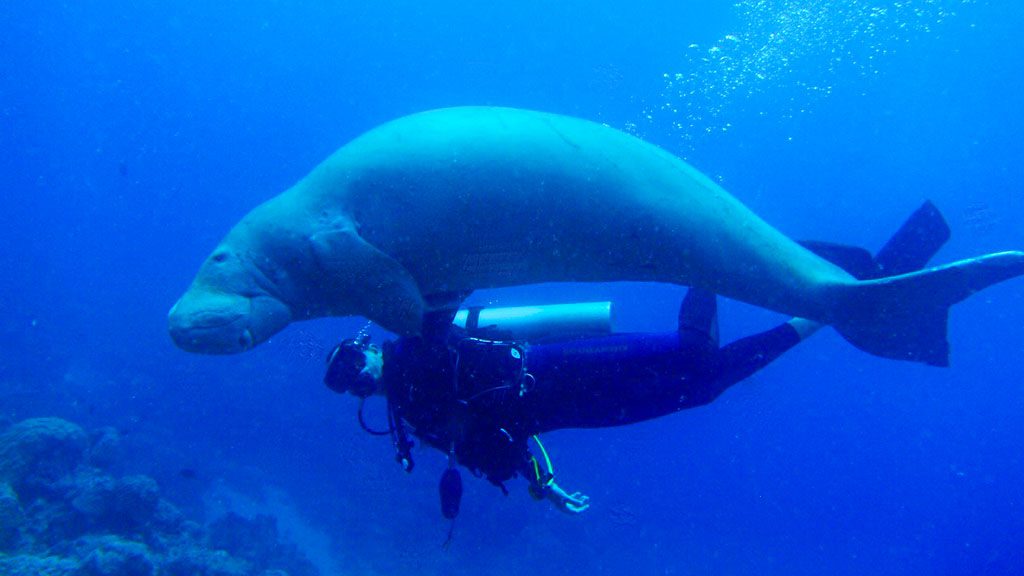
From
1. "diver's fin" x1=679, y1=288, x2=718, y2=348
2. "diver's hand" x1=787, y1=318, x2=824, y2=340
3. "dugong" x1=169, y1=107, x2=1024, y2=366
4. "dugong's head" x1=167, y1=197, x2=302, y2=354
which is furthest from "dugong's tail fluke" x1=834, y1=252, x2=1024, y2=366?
"dugong's head" x1=167, y1=197, x2=302, y2=354

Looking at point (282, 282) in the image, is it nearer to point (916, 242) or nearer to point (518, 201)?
point (518, 201)

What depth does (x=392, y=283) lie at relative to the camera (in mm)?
2842

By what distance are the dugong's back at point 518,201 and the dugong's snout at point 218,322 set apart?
0.64 metres

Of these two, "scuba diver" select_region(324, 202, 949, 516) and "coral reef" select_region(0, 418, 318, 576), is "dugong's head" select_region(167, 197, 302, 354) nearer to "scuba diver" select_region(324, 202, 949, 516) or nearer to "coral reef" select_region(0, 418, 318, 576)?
"scuba diver" select_region(324, 202, 949, 516)

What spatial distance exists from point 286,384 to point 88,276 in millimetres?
38874

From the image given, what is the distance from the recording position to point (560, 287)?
31.5m

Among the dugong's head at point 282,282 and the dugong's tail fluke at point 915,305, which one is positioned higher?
the dugong's tail fluke at point 915,305

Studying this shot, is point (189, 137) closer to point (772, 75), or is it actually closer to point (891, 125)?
point (772, 75)

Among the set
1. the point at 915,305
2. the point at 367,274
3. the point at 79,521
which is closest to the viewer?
the point at 367,274

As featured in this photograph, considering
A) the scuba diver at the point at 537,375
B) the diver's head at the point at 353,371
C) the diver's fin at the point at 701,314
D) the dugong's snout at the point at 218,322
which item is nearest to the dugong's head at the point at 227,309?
the dugong's snout at the point at 218,322

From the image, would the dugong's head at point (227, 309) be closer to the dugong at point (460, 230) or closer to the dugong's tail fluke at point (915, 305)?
the dugong at point (460, 230)

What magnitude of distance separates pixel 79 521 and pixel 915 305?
481 inches

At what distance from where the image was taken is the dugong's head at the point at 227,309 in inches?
104

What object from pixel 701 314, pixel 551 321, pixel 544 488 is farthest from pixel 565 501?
pixel 701 314
